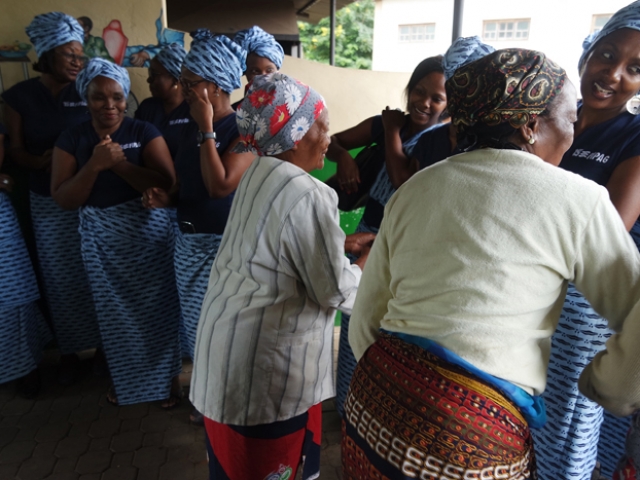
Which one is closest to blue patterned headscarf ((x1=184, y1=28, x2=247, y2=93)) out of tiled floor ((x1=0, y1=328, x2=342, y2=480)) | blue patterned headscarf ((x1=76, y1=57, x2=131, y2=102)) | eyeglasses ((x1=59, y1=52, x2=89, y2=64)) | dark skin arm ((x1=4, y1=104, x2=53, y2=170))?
blue patterned headscarf ((x1=76, y1=57, x2=131, y2=102))

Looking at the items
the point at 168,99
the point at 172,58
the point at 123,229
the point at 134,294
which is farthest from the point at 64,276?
the point at 172,58

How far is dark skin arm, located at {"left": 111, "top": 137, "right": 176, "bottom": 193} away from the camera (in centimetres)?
251

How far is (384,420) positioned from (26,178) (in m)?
3.16

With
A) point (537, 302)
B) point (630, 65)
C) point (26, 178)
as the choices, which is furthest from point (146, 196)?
point (630, 65)

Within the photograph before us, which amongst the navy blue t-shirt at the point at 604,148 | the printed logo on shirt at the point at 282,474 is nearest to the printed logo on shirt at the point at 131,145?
the printed logo on shirt at the point at 282,474

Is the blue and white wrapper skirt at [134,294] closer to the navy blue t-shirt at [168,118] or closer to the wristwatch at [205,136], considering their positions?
the navy blue t-shirt at [168,118]

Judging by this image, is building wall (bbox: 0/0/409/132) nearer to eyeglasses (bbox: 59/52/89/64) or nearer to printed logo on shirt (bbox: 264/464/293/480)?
eyeglasses (bbox: 59/52/89/64)

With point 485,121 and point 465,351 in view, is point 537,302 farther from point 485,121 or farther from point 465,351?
point 485,121

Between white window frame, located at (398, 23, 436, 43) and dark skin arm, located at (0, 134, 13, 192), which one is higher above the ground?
white window frame, located at (398, 23, 436, 43)

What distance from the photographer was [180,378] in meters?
3.30

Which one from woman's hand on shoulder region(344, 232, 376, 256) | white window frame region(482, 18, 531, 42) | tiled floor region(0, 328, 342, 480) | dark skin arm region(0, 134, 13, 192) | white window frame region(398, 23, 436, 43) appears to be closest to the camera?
woman's hand on shoulder region(344, 232, 376, 256)

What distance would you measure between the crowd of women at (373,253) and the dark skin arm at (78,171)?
1 cm

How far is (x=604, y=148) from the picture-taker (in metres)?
1.66

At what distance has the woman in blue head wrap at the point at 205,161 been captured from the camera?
2.12m
